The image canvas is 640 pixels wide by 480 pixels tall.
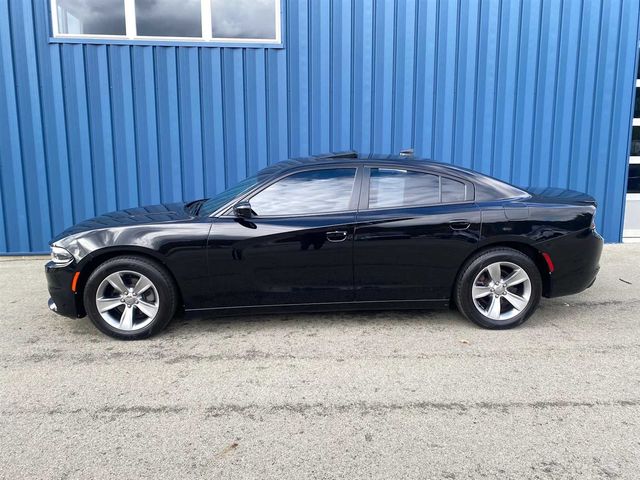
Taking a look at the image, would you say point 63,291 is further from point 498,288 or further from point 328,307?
point 498,288

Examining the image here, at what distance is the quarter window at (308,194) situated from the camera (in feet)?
14.0

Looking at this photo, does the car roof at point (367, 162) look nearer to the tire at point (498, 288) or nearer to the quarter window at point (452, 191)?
the quarter window at point (452, 191)

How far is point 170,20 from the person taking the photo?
7.18 m

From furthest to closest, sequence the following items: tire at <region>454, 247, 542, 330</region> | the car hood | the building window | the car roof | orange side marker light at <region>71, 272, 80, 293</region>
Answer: the building window → the car roof → tire at <region>454, 247, 542, 330</region> → the car hood → orange side marker light at <region>71, 272, 80, 293</region>

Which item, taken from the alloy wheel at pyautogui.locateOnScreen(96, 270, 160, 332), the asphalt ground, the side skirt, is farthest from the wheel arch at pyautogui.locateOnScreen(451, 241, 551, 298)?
the alloy wheel at pyautogui.locateOnScreen(96, 270, 160, 332)

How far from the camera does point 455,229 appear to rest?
4.24 meters

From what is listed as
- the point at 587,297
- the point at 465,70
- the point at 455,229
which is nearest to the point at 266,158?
the point at 465,70

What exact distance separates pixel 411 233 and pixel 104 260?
8.38ft

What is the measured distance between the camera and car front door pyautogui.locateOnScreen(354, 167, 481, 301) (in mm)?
4219

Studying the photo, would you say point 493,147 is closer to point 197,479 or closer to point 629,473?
point 629,473

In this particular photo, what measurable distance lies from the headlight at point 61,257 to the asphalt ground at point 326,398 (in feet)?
2.24

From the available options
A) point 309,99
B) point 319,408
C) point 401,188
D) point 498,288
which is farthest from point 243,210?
point 309,99

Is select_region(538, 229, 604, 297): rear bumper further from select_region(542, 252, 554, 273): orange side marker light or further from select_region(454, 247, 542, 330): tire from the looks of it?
select_region(454, 247, 542, 330): tire

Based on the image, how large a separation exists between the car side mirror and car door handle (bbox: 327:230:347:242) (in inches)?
26.6
